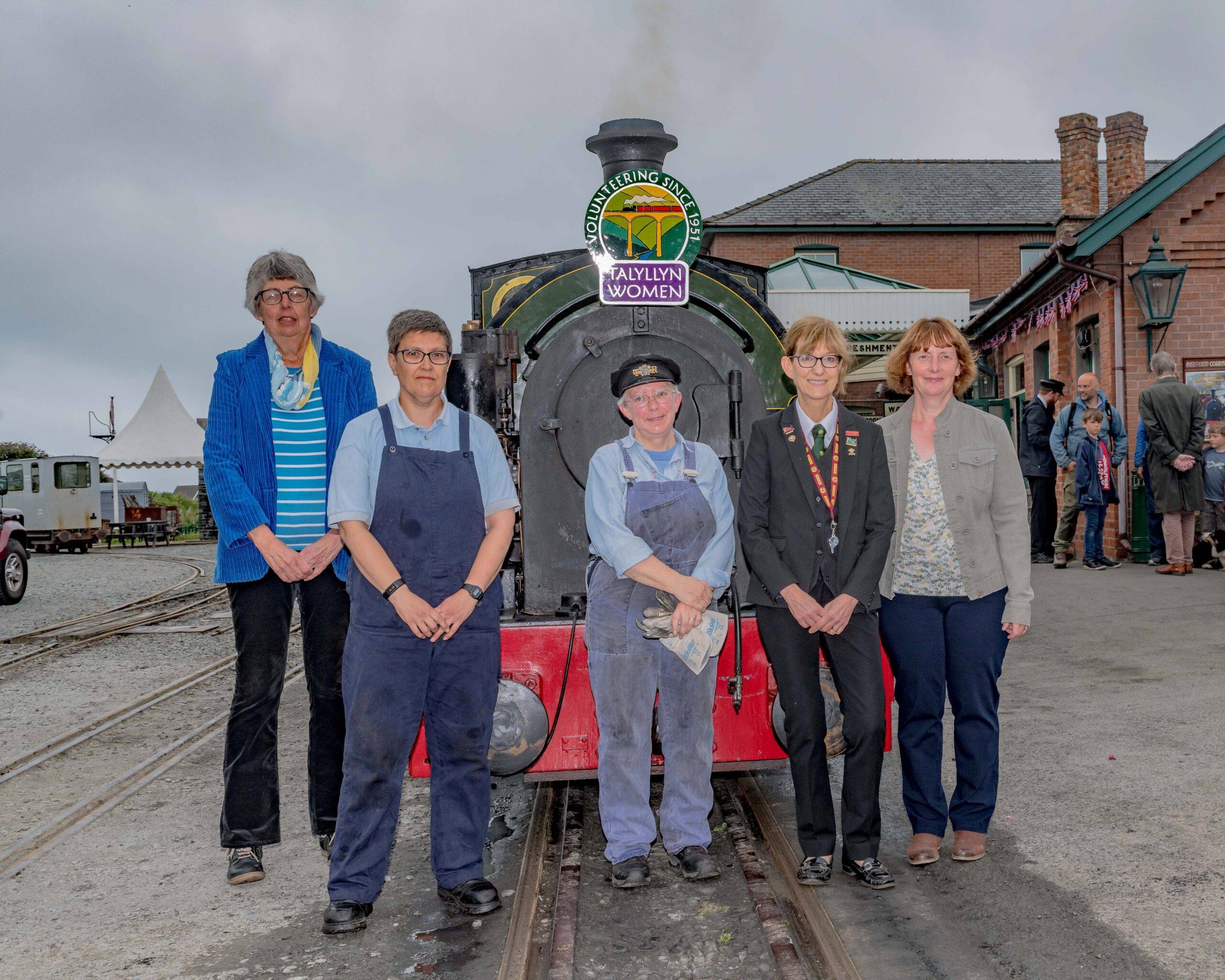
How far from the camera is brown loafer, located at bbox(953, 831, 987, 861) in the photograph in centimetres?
337

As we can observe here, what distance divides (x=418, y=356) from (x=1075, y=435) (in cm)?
870

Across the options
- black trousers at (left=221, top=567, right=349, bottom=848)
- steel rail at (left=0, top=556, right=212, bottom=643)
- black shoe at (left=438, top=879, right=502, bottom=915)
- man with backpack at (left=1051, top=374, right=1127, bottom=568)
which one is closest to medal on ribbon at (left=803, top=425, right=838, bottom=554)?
black shoe at (left=438, top=879, right=502, bottom=915)

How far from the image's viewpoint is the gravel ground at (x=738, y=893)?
2740mm

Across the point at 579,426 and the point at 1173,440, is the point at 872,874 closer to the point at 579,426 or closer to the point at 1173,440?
the point at 579,426

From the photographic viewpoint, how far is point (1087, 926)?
2.89m

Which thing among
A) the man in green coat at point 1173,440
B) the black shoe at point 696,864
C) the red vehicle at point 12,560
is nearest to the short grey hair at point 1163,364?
the man in green coat at point 1173,440

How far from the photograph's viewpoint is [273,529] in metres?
3.39

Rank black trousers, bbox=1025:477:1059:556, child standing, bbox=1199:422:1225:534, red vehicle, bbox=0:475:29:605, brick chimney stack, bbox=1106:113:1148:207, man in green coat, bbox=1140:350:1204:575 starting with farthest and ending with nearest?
brick chimney stack, bbox=1106:113:1148:207
red vehicle, bbox=0:475:29:605
black trousers, bbox=1025:477:1059:556
child standing, bbox=1199:422:1225:534
man in green coat, bbox=1140:350:1204:575

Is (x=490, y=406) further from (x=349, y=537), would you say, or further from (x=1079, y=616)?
(x=1079, y=616)

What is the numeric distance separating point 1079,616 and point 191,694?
6.38 metres

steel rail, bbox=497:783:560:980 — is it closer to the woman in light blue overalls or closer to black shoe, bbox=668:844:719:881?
the woman in light blue overalls

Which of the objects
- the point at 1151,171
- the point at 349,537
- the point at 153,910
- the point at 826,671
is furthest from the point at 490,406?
the point at 1151,171

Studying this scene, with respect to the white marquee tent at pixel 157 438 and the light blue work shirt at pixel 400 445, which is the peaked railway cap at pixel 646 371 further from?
the white marquee tent at pixel 157 438

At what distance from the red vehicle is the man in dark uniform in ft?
37.7
